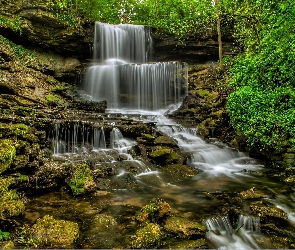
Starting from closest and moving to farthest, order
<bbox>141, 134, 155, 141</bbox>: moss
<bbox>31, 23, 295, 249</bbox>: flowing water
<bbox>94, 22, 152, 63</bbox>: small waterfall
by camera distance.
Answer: <bbox>31, 23, 295, 249</bbox>: flowing water → <bbox>141, 134, 155, 141</bbox>: moss → <bbox>94, 22, 152, 63</bbox>: small waterfall

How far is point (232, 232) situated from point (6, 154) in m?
5.31

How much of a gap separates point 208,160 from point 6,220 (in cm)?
898

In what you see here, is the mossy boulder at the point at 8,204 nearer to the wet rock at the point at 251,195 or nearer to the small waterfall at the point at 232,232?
the small waterfall at the point at 232,232

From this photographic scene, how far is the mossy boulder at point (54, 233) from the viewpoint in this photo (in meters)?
4.02

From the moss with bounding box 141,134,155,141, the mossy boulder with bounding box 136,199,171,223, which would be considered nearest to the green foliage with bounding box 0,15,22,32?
the moss with bounding box 141,134,155,141

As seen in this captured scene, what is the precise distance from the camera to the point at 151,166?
31.0 feet

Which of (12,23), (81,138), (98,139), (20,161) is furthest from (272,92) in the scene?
(12,23)

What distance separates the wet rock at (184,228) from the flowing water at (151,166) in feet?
0.86

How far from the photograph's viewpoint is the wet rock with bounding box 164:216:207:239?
4.46 meters

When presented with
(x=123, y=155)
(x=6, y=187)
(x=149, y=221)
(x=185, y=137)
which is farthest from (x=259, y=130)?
(x=6, y=187)

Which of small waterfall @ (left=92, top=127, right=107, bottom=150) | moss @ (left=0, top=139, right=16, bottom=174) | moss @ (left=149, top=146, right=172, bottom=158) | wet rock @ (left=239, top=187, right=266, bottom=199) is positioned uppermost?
moss @ (left=0, top=139, right=16, bottom=174)

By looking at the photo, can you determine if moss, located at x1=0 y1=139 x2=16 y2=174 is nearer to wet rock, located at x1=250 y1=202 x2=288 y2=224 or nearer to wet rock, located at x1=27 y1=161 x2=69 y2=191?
wet rock, located at x1=27 y1=161 x2=69 y2=191

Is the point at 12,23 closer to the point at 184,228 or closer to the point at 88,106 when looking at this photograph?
the point at 88,106

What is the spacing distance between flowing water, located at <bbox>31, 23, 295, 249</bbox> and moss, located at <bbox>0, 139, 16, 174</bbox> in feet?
7.14
